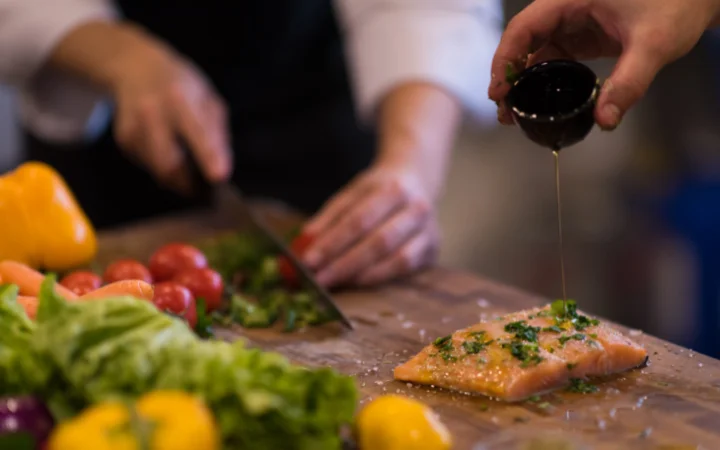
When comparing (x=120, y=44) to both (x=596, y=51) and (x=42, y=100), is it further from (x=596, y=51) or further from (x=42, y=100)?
(x=596, y=51)

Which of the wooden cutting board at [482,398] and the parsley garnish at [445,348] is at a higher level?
the parsley garnish at [445,348]

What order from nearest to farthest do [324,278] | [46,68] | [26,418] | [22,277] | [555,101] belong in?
1. [26,418]
2. [555,101]
3. [22,277]
4. [324,278]
5. [46,68]

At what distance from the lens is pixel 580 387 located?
5.89ft

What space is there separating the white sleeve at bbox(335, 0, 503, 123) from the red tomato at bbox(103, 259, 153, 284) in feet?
3.66

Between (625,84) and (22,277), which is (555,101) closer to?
(625,84)

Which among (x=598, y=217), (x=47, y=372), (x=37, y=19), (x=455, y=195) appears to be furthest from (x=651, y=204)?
(x=47, y=372)

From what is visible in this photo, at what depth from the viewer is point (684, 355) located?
194 centimetres

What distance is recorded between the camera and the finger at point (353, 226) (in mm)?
2555

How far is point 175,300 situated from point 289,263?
0.53 metres

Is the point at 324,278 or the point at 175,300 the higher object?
the point at 175,300

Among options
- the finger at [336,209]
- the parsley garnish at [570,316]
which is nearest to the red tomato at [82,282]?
the finger at [336,209]

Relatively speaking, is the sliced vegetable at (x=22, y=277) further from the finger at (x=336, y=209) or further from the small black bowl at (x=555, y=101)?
the small black bowl at (x=555, y=101)

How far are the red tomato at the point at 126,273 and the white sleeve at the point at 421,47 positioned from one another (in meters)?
1.11

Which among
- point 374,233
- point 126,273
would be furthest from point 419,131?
point 126,273
